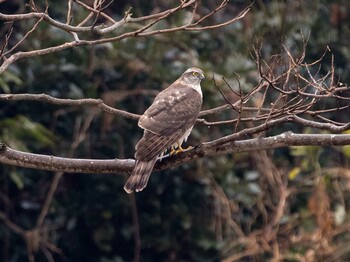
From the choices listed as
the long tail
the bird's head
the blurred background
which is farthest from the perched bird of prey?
the blurred background

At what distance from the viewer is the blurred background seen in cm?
818

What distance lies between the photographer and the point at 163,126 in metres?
5.78

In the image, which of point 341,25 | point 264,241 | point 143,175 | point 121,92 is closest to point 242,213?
point 264,241

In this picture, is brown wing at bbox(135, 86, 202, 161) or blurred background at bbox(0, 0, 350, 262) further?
blurred background at bbox(0, 0, 350, 262)

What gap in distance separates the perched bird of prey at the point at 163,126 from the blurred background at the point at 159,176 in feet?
5.76

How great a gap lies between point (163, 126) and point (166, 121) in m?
0.09

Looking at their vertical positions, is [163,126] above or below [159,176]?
above

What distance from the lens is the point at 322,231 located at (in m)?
7.91

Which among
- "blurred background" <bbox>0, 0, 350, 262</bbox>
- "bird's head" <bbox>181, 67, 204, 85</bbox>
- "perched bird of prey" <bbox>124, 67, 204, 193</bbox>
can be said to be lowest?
"blurred background" <bbox>0, 0, 350, 262</bbox>

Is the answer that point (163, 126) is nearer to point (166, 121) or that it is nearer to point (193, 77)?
point (166, 121)

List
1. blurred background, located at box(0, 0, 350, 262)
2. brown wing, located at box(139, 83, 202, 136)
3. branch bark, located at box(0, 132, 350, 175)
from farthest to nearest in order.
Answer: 1. blurred background, located at box(0, 0, 350, 262)
2. brown wing, located at box(139, 83, 202, 136)
3. branch bark, located at box(0, 132, 350, 175)

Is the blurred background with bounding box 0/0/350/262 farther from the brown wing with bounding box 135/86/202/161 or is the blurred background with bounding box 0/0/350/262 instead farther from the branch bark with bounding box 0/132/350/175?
the branch bark with bounding box 0/132/350/175

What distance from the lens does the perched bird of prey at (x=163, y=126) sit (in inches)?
208

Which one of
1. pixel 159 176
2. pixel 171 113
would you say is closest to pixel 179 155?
pixel 171 113
